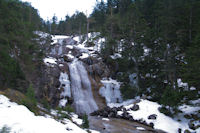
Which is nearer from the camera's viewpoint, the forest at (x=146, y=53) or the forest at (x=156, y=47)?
the forest at (x=146, y=53)

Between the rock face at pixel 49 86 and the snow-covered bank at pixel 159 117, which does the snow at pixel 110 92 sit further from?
the rock face at pixel 49 86

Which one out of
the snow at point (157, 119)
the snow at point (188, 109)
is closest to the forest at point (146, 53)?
the snow at point (157, 119)

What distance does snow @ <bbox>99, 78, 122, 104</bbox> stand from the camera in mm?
21916

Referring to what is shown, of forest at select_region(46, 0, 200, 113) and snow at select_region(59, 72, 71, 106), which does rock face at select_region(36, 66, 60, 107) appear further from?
forest at select_region(46, 0, 200, 113)

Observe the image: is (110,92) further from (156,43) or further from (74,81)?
(156,43)

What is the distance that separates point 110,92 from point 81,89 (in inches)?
161

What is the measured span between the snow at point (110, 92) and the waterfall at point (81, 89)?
1.90 meters

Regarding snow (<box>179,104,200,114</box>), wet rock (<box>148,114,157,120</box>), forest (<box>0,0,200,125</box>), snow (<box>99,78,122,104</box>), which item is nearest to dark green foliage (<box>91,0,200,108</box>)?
forest (<box>0,0,200,125</box>)

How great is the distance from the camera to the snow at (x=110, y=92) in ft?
71.9

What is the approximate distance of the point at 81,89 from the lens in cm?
2162

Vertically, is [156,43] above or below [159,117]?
above

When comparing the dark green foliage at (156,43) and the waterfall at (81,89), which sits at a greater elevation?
the dark green foliage at (156,43)

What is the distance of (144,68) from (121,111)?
8.77 meters

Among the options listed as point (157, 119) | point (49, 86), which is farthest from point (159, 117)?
point (49, 86)
